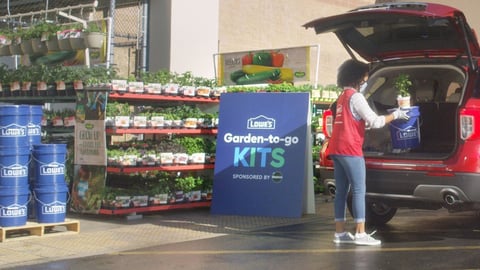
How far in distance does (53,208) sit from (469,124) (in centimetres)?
486

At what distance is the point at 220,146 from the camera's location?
980cm

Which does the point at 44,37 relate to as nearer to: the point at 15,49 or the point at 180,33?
the point at 15,49

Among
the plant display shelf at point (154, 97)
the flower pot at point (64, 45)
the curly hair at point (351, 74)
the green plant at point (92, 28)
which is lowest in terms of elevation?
the plant display shelf at point (154, 97)

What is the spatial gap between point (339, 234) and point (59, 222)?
338 cm

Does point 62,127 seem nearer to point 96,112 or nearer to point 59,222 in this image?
point 96,112

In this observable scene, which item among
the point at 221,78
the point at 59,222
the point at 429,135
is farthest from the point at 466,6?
the point at 59,222

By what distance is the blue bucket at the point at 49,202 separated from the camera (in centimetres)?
800

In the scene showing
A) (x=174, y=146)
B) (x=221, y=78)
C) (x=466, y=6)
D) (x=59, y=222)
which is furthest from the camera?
(x=221, y=78)

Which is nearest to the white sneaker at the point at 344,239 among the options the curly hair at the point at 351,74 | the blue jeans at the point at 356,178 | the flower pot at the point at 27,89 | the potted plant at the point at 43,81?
the blue jeans at the point at 356,178

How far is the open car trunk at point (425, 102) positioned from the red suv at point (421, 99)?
0.01 m

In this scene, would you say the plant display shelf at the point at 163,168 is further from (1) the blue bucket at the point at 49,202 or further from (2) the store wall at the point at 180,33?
(2) the store wall at the point at 180,33

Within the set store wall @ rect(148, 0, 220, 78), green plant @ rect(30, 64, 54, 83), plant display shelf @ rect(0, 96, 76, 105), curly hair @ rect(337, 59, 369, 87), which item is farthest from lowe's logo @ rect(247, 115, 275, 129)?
store wall @ rect(148, 0, 220, 78)

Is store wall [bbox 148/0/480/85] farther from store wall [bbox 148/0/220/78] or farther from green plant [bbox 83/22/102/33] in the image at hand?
green plant [bbox 83/22/102/33]

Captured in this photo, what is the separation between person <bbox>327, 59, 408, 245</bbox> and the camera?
7090 millimetres
